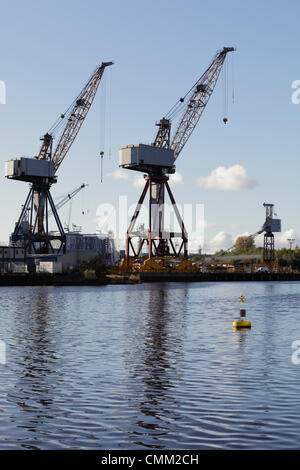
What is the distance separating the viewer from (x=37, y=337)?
4056cm

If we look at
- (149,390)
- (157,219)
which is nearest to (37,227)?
(157,219)

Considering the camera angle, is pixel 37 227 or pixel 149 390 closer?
pixel 149 390

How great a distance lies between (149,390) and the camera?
2302 centimetres

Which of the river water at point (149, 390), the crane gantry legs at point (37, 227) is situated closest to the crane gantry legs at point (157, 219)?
the crane gantry legs at point (37, 227)

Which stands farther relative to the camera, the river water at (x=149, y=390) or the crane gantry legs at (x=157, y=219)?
the crane gantry legs at (x=157, y=219)

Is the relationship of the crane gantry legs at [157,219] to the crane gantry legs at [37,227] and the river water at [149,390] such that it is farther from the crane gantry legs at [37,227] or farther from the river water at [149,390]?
the river water at [149,390]

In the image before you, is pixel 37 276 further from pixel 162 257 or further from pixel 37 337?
pixel 37 337

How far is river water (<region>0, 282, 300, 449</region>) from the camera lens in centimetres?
1662

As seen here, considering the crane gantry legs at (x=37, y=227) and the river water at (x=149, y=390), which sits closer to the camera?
the river water at (x=149, y=390)

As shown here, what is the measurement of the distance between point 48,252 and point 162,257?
109ft

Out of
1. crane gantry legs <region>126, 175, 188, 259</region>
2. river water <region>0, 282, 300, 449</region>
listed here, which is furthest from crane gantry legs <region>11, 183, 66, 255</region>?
river water <region>0, 282, 300, 449</region>

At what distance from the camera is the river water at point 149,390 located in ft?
54.5

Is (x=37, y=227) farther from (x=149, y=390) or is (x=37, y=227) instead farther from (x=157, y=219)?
(x=149, y=390)

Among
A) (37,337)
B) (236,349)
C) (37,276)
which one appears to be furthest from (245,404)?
(37,276)
